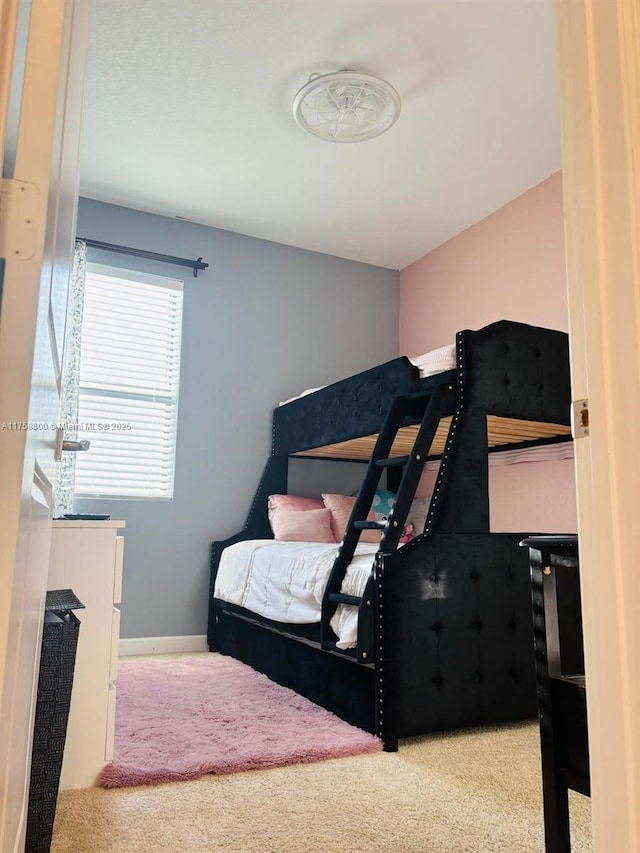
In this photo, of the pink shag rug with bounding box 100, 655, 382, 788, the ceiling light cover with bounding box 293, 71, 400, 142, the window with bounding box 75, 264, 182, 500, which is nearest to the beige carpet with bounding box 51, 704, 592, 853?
the pink shag rug with bounding box 100, 655, 382, 788

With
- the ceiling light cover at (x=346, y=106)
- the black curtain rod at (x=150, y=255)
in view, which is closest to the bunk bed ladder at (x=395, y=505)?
the ceiling light cover at (x=346, y=106)

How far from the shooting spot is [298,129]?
10.3 ft

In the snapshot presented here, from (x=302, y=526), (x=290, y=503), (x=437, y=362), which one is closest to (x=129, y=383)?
(x=290, y=503)

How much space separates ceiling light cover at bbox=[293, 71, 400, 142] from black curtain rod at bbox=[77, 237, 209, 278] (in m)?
1.33

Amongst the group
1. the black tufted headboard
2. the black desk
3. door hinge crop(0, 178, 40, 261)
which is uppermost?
the black tufted headboard

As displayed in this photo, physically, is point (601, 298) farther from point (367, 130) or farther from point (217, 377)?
point (217, 377)

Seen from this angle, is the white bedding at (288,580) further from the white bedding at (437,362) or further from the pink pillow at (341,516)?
the white bedding at (437,362)

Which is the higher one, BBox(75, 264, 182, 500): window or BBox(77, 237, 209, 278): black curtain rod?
BBox(77, 237, 209, 278): black curtain rod

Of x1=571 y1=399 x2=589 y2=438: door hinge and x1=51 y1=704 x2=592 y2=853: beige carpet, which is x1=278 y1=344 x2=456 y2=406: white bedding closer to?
x1=51 y1=704 x2=592 y2=853: beige carpet

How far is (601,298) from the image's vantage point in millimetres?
883

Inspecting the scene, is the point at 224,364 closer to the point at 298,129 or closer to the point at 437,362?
the point at 298,129

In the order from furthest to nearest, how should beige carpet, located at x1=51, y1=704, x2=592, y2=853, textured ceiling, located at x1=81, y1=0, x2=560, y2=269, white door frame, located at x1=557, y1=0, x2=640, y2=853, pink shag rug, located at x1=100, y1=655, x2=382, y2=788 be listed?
1. textured ceiling, located at x1=81, y1=0, x2=560, y2=269
2. pink shag rug, located at x1=100, y1=655, x2=382, y2=788
3. beige carpet, located at x1=51, y1=704, x2=592, y2=853
4. white door frame, located at x1=557, y1=0, x2=640, y2=853

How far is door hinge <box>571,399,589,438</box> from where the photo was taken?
2.94 feet

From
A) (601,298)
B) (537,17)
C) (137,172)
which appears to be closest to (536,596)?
→ (601,298)
